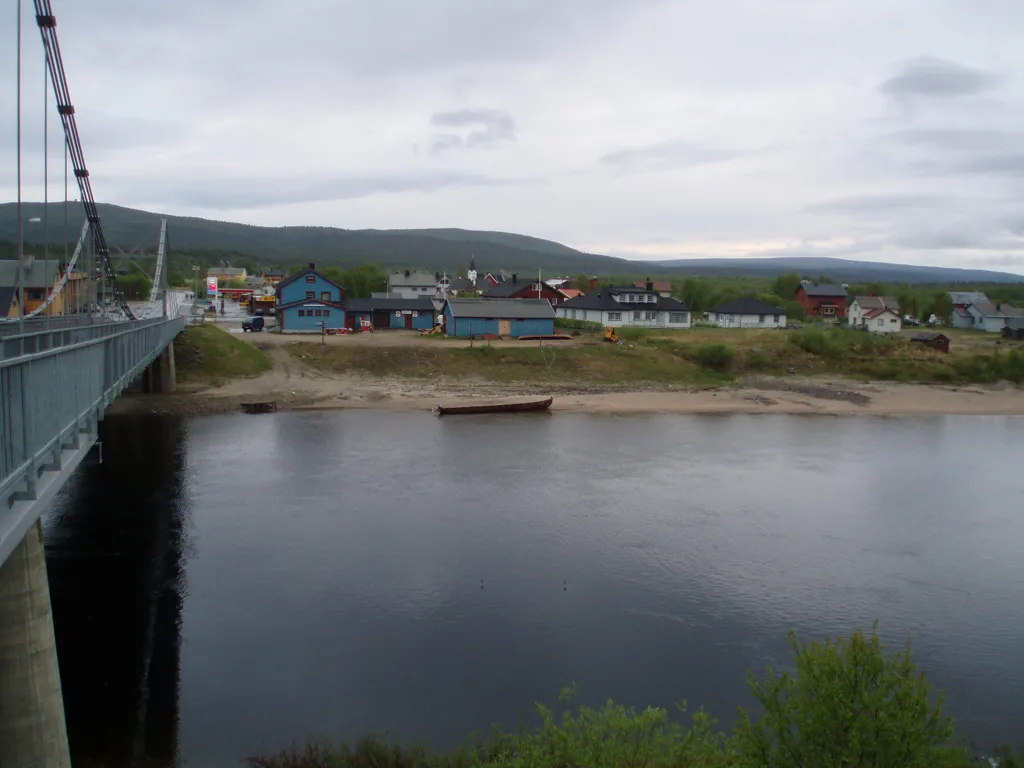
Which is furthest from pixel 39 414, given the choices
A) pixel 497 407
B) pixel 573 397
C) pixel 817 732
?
pixel 573 397

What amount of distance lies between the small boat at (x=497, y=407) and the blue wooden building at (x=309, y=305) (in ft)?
62.4

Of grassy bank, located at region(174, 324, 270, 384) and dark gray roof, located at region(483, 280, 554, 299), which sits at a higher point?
dark gray roof, located at region(483, 280, 554, 299)

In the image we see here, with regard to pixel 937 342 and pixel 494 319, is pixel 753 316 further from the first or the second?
pixel 494 319

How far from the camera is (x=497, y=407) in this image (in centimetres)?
3556

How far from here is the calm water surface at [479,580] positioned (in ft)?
39.7

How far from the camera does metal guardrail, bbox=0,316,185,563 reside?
22.2 feet

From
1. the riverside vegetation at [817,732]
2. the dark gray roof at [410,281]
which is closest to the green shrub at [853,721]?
the riverside vegetation at [817,732]

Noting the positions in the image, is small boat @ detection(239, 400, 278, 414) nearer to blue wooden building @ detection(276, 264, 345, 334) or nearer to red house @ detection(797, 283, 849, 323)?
blue wooden building @ detection(276, 264, 345, 334)

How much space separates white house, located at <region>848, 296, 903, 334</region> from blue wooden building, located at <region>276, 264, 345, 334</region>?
128 ft

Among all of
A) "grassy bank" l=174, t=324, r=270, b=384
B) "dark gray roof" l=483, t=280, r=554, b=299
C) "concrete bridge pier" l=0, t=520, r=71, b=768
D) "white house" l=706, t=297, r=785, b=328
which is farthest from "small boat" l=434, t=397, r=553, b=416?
"white house" l=706, t=297, r=785, b=328

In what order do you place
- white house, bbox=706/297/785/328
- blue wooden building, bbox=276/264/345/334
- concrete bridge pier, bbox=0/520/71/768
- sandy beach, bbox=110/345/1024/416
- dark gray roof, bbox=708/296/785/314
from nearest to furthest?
concrete bridge pier, bbox=0/520/71/768
sandy beach, bbox=110/345/1024/416
blue wooden building, bbox=276/264/345/334
white house, bbox=706/297/785/328
dark gray roof, bbox=708/296/785/314

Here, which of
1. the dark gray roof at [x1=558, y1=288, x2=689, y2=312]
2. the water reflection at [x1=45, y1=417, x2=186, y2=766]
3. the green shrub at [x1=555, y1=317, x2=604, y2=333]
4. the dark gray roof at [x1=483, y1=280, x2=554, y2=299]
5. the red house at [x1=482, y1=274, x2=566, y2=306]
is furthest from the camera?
the dark gray roof at [x1=483, y1=280, x2=554, y2=299]

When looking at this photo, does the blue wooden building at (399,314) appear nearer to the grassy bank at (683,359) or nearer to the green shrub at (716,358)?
the grassy bank at (683,359)

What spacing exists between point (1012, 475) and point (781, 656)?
17994 mm
